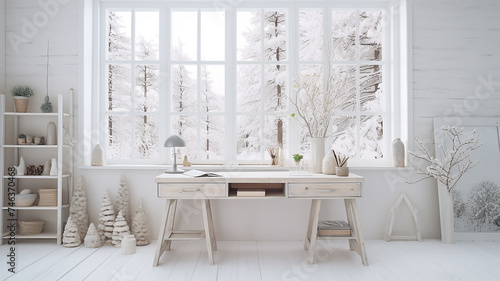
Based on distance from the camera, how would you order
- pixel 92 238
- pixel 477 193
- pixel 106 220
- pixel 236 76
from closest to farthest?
pixel 92 238 → pixel 106 220 → pixel 477 193 → pixel 236 76

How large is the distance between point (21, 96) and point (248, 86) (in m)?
2.42

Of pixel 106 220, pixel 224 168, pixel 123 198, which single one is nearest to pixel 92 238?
pixel 106 220

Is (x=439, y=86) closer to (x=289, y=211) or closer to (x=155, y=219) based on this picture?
(x=289, y=211)

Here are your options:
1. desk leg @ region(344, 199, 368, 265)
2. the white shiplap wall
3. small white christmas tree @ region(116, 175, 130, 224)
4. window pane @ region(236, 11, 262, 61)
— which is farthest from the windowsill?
window pane @ region(236, 11, 262, 61)

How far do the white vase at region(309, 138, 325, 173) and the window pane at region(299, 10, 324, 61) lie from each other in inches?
42.2

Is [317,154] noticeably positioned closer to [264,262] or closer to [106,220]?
[264,262]

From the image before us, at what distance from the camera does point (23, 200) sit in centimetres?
370

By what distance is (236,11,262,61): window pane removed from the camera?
4.15 meters

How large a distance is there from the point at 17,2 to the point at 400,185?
465 cm

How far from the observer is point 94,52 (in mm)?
4109

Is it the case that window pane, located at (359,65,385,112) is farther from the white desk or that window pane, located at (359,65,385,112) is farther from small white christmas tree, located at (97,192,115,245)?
small white christmas tree, located at (97,192,115,245)

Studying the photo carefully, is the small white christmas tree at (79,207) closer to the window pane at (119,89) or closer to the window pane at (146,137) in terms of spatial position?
the window pane at (146,137)

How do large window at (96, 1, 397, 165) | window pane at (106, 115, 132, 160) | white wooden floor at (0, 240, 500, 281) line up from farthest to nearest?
window pane at (106, 115, 132, 160) < large window at (96, 1, 397, 165) < white wooden floor at (0, 240, 500, 281)

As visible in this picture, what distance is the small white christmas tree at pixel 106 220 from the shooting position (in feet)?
12.3
